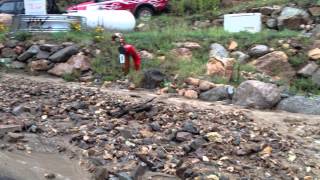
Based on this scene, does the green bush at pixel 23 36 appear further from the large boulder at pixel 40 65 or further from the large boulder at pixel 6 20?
the large boulder at pixel 6 20

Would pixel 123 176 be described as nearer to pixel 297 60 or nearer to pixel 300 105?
pixel 300 105

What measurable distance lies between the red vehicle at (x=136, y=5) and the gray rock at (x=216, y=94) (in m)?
8.41

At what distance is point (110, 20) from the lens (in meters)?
14.7

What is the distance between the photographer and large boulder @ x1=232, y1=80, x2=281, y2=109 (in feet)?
32.7

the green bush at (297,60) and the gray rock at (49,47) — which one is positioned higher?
the gray rock at (49,47)

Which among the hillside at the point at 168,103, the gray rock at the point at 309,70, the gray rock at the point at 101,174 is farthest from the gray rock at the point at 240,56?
the gray rock at the point at 101,174

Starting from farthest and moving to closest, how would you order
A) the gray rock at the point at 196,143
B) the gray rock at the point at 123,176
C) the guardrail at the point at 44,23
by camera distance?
the guardrail at the point at 44,23
the gray rock at the point at 196,143
the gray rock at the point at 123,176

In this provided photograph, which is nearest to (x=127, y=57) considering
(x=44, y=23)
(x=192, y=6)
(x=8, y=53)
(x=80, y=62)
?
(x=80, y=62)

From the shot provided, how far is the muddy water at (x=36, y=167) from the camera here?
288 inches

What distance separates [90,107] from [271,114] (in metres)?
2.97

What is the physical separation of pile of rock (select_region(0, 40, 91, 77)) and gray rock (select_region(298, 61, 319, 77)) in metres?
4.39

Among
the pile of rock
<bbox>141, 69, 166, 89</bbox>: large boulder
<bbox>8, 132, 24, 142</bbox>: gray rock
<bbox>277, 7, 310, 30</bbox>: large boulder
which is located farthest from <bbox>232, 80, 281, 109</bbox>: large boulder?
<bbox>277, 7, 310, 30</bbox>: large boulder

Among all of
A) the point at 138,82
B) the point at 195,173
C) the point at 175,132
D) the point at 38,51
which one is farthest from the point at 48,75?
the point at 195,173

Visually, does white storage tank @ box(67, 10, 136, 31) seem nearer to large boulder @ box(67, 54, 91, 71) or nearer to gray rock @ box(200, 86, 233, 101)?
large boulder @ box(67, 54, 91, 71)
